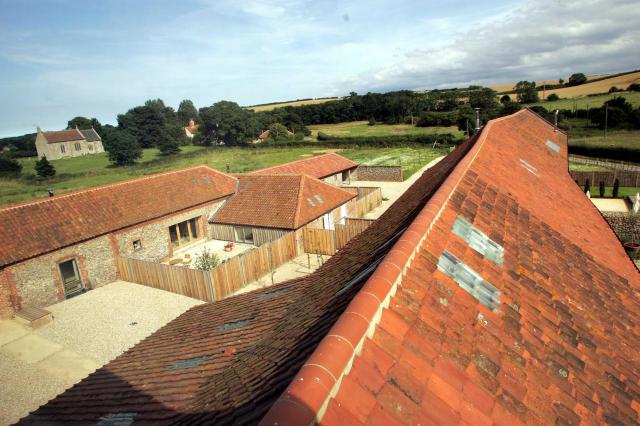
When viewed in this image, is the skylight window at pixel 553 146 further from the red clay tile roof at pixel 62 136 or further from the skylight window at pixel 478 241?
the red clay tile roof at pixel 62 136

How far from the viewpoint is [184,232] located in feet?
80.1

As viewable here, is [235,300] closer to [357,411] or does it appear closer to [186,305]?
[357,411]

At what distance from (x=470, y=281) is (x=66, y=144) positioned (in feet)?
338

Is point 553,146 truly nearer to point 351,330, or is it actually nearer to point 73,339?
point 351,330

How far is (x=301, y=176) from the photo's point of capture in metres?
24.8

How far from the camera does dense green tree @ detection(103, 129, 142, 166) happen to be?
63312 mm

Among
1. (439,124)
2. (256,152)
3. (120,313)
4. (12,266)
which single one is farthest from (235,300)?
(439,124)

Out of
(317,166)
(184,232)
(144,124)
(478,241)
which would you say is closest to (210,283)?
(184,232)

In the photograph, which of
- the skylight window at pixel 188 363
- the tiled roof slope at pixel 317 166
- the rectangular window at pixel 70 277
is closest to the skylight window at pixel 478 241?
the skylight window at pixel 188 363

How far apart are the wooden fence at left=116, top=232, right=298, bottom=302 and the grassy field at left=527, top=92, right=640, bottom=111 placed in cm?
6475

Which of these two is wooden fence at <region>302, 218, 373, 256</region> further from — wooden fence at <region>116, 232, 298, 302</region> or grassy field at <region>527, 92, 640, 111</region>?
grassy field at <region>527, 92, 640, 111</region>

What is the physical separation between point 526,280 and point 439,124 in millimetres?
78472

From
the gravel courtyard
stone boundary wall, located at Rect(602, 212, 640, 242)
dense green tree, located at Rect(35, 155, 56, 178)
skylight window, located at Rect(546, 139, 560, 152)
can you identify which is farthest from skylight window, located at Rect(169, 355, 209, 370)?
dense green tree, located at Rect(35, 155, 56, 178)

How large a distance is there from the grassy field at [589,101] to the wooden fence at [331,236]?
6072cm
